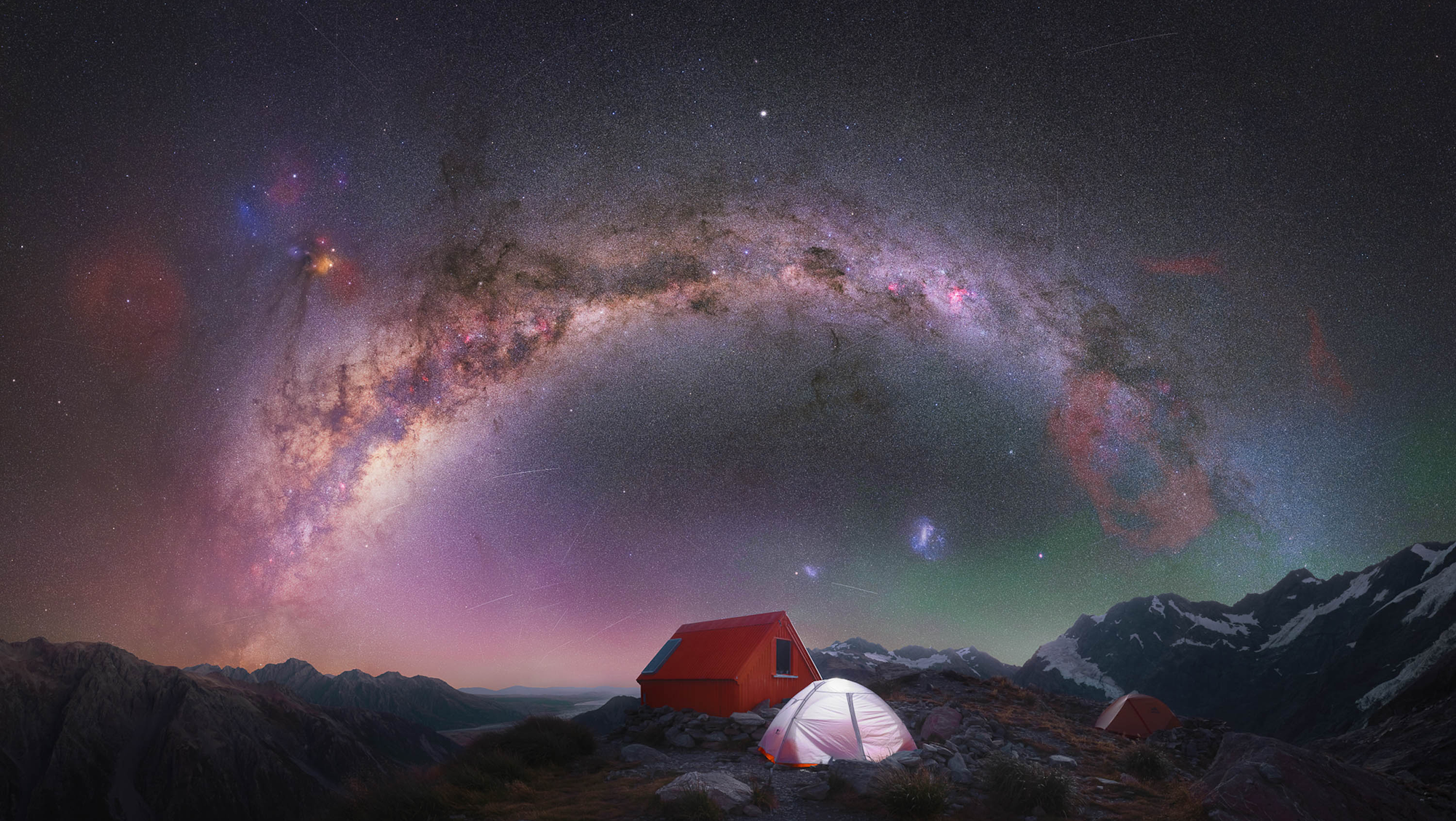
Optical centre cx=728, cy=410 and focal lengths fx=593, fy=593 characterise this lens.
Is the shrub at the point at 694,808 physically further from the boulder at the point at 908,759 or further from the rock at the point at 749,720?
the rock at the point at 749,720

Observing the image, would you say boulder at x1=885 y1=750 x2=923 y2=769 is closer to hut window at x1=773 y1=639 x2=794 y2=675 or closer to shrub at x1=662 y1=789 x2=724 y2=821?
shrub at x1=662 y1=789 x2=724 y2=821

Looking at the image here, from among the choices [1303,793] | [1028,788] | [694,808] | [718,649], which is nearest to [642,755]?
[694,808]

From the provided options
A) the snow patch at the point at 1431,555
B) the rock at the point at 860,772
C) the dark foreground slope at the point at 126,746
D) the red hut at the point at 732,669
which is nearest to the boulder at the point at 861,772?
the rock at the point at 860,772

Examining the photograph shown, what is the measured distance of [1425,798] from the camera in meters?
11.6

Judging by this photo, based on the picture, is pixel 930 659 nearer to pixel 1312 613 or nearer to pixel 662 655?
pixel 1312 613

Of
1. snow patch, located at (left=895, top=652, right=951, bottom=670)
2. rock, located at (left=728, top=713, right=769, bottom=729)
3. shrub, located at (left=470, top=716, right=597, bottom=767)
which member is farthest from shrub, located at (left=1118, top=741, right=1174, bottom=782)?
snow patch, located at (left=895, top=652, right=951, bottom=670)

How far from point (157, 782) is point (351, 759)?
3587 centimetres

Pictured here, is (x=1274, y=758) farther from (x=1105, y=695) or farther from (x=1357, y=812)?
(x=1105, y=695)

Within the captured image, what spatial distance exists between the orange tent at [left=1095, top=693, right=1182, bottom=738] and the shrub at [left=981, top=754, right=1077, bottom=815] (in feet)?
64.0

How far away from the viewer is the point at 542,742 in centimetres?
1925

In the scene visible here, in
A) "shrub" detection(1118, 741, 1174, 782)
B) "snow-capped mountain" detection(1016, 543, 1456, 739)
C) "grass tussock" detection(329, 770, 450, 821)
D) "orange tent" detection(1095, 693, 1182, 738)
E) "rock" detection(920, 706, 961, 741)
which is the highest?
"grass tussock" detection(329, 770, 450, 821)

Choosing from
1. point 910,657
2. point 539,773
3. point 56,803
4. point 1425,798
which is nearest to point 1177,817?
point 1425,798

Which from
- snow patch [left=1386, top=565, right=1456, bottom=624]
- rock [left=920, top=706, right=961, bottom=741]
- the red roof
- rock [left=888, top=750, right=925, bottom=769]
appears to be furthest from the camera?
snow patch [left=1386, top=565, right=1456, bottom=624]

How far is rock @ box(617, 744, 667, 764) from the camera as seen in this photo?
59.7 feet
